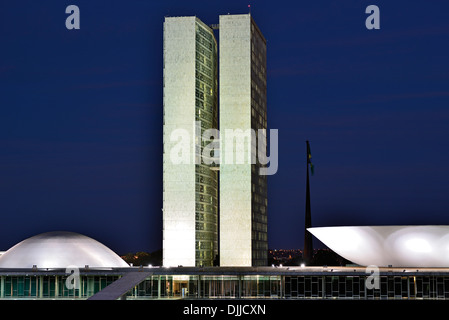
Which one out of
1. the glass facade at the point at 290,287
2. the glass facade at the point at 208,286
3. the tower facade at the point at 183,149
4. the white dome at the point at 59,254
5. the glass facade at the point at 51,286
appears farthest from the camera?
the tower facade at the point at 183,149

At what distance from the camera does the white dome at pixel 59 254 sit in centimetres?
6775

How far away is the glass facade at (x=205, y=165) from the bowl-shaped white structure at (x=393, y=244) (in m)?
17.5

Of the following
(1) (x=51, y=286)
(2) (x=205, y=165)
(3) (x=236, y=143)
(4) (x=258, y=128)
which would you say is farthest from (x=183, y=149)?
(1) (x=51, y=286)

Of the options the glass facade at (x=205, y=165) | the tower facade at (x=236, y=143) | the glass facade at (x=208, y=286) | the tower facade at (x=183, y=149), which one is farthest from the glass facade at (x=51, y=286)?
the tower facade at (x=236, y=143)

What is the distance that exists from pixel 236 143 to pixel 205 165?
11.8 feet

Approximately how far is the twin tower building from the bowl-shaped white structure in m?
16.5

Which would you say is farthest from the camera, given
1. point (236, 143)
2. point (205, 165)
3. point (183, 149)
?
point (205, 165)

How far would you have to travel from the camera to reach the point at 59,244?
7000 centimetres

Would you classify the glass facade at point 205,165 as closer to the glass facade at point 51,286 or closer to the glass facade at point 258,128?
the glass facade at point 258,128

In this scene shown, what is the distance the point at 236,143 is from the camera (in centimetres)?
7894

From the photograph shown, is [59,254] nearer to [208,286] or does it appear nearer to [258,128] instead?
[208,286]
